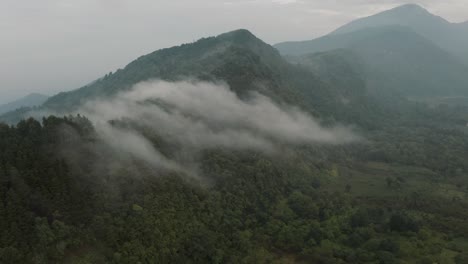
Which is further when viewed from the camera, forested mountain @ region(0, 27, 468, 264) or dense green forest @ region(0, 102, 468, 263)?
forested mountain @ region(0, 27, 468, 264)

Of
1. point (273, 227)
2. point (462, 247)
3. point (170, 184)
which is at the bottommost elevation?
point (462, 247)

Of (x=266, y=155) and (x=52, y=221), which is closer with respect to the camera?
(x=52, y=221)

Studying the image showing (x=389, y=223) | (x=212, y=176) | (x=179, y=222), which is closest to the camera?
(x=179, y=222)

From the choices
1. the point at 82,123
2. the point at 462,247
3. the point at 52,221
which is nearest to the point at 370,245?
the point at 462,247

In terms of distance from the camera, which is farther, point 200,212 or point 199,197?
point 199,197

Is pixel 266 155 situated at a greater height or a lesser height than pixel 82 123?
lesser

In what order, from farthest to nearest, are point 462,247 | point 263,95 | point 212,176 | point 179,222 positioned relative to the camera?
1. point 263,95
2. point 212,176
3. point 462,247
4. point 179,222

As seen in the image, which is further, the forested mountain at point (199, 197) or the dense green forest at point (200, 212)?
the forested mountain at point (199, 197)

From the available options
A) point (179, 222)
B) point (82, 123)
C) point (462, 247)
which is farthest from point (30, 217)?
point (462, 247)

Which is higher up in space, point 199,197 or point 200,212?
point 199,197

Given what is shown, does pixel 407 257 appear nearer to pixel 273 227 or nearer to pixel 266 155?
pixel 273 227
